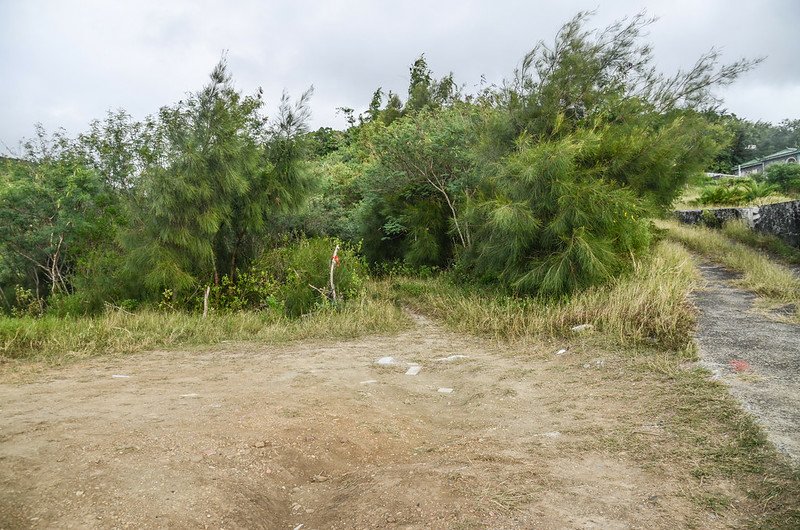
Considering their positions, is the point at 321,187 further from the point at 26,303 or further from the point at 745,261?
the point at 745,261

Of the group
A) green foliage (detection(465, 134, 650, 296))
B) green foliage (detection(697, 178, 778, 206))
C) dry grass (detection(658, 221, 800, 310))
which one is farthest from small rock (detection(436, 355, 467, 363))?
green foliage (detection(697, 178, 778, 206))

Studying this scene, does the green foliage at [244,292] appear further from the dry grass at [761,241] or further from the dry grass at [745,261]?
the dry grass at [761,241]

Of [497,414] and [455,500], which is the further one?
[497,414]

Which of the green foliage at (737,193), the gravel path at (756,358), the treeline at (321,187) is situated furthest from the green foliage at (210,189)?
the green foliage at (737,193)

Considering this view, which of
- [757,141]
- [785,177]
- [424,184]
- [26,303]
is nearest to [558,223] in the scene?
[424,184]

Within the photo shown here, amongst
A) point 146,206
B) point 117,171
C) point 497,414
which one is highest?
point 117,171

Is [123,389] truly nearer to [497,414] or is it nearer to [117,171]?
[497,414]

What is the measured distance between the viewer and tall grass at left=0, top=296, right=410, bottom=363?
23.7 ft

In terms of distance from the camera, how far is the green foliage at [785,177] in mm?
18453

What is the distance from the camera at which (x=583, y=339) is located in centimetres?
680

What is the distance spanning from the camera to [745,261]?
10328 mm

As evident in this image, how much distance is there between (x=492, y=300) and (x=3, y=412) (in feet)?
20.7

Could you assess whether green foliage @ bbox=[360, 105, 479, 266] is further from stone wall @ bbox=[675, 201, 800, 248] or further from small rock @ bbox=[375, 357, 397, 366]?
stone wall @ bbox=[675, 201, 800, 248]

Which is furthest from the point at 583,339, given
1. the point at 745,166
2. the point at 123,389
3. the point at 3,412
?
the point at 745,166
